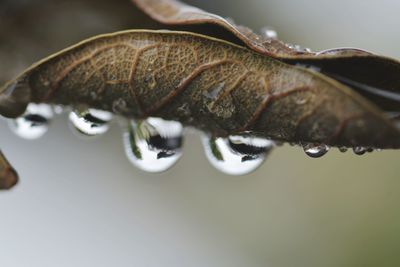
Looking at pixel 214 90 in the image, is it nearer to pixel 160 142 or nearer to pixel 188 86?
pixel 188 86

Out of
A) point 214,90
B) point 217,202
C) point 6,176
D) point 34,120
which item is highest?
point 217,202

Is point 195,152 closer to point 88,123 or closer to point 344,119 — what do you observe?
point 88,123

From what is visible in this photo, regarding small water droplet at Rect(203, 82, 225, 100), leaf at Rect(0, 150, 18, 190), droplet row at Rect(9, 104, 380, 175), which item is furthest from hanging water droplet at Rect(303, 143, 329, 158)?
leaf at Rect(0, 150, 18, 190)

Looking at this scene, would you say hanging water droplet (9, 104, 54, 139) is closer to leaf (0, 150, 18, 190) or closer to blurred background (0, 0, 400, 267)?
leaf (0, 150, 18, 190)

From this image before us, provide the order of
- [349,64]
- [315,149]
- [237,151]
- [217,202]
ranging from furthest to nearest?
[217,202] < [237,151] < [315,149] < [349,64]

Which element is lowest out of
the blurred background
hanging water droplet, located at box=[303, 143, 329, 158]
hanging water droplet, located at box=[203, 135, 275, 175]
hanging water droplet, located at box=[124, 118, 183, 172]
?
hanging water droplet, located at box=[303, 143, 329, 158]

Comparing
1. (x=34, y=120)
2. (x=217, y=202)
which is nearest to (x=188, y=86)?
(x=34, y=120)
